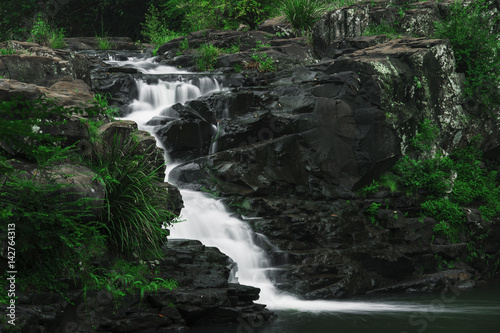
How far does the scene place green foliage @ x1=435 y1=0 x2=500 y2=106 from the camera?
12750mm

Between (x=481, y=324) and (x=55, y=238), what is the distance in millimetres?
5289

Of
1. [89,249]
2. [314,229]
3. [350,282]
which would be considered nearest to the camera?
[89,249]

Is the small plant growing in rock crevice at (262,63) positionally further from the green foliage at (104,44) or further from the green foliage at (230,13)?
the green foliage at (104,44)

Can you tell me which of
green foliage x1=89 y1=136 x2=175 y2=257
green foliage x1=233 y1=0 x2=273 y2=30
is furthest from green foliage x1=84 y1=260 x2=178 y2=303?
green foliage x1=233 y1=0 x2=273 y2=30

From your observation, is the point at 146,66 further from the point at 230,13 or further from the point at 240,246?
the point at 240,246

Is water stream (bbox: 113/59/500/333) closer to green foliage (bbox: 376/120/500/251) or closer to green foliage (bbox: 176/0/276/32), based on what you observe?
green foliage (bbox: 376/120/500/251)

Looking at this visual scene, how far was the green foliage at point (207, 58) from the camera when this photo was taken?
14.6 metres

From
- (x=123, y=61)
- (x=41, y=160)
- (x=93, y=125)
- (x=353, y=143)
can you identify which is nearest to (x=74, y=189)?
(x=41, y=160)

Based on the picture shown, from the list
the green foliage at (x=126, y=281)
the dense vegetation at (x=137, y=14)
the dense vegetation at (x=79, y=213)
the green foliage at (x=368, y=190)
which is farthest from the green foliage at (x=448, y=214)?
the dense vegetation at (x=137, y=14)

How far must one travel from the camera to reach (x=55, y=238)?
5.44 metres

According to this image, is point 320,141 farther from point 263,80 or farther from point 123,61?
point 123,61

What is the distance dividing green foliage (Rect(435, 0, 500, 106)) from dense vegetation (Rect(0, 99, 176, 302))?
9.13 m

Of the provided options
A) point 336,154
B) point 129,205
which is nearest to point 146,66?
point 336,154

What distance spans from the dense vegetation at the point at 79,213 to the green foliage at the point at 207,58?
25.6 feet
